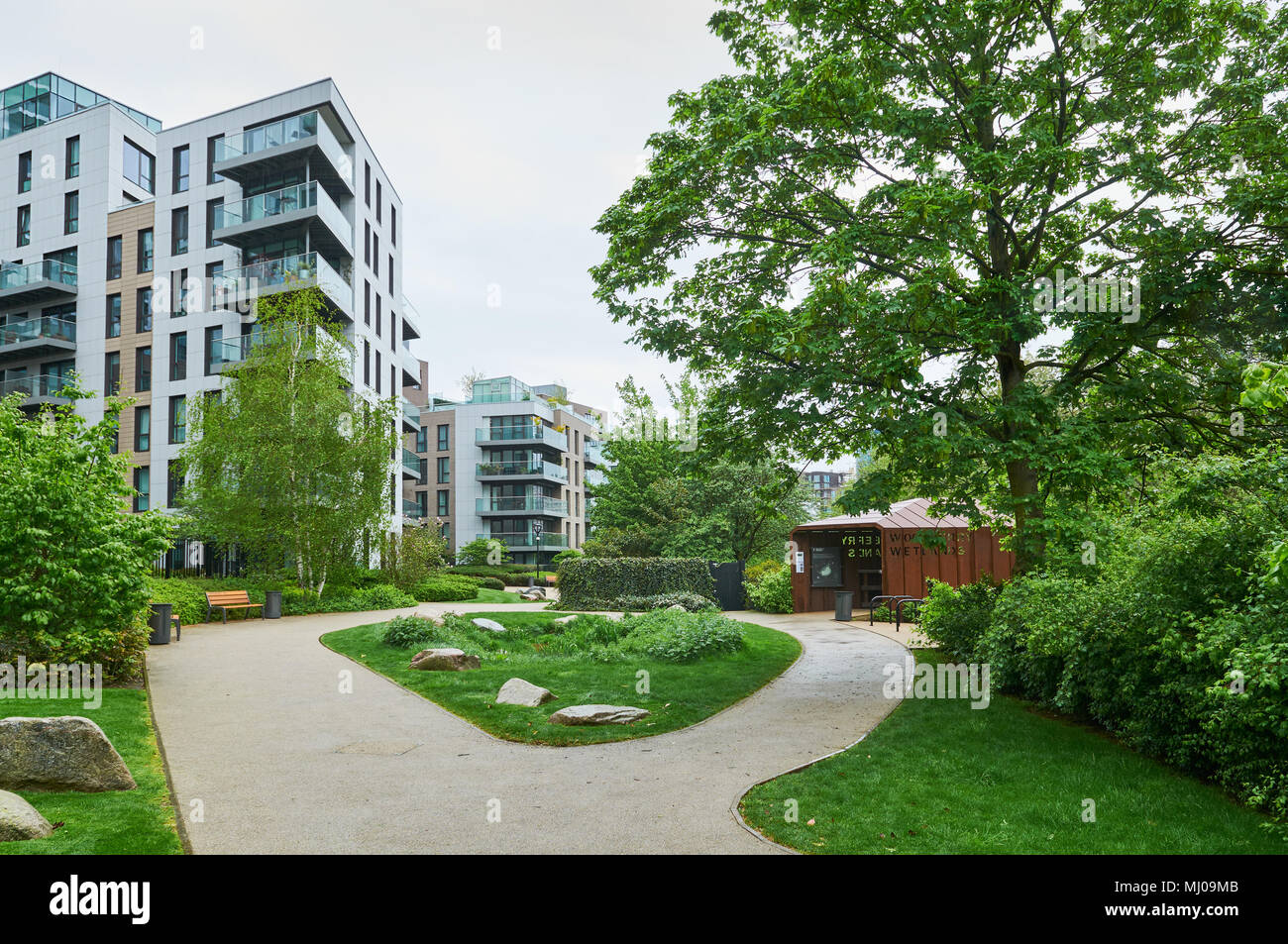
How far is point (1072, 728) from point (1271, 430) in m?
4.80

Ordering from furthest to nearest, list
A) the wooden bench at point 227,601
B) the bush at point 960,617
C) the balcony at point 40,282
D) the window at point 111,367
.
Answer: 1. the balcony at point 40,282
2. the window at point 111,367
3. the wooden bench at point 227,601
4. the bush at point 960,617

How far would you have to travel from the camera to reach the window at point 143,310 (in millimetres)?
37938

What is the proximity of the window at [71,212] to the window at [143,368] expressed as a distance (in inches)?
323

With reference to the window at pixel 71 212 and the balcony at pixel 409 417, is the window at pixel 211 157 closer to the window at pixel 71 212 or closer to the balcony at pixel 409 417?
the window at pixel 71 212

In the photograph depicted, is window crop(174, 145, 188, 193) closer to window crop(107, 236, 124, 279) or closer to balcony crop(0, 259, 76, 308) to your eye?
window crop(107, 236, 124, 279)

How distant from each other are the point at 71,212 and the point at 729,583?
37.1m

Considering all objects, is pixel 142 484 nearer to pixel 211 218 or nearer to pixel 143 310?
pixel 143 310

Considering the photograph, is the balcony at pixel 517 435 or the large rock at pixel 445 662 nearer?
the large rock at pixel 445 662

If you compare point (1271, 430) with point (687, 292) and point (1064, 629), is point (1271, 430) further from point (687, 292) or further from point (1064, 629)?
point (687, 292)

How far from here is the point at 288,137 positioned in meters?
34.3

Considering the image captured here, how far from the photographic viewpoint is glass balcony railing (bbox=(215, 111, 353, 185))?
33844 millimetres

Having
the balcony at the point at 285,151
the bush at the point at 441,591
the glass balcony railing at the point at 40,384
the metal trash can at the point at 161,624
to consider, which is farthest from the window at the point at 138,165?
the metal trash can at the point at 161,624

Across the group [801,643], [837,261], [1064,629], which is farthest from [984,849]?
[801,643]

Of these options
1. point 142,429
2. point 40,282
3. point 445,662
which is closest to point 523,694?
point 445,662
